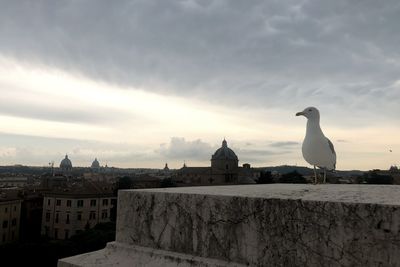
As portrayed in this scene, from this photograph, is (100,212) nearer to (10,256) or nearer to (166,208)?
(10,256)

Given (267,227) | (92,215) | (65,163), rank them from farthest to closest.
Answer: (65,163) < (92,215) < (267,227)

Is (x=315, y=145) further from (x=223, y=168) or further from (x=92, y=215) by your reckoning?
(x=223, y=168)

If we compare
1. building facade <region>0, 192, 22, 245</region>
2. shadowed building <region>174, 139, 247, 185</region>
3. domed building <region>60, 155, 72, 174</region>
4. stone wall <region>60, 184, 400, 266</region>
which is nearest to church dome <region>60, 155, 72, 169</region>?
domed building <region>60, 155, 72, 174</region>

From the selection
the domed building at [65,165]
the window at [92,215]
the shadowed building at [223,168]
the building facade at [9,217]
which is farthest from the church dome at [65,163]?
the building facade at [9,217]

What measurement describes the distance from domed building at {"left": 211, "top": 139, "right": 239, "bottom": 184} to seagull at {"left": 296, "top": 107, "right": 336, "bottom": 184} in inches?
3539

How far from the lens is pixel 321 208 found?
223 cm

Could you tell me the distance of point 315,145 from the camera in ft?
15.1

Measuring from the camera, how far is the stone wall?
81.3 inches

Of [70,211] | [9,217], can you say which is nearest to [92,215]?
[70,211]

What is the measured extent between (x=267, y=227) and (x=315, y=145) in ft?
8.10

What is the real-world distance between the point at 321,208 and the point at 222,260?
81cm

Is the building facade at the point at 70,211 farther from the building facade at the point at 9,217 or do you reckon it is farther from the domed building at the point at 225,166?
the domed building at the point at 225,166

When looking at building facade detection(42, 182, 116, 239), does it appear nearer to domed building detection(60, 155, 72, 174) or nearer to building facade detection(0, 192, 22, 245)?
building facade detection(0, 192, 22, 245)

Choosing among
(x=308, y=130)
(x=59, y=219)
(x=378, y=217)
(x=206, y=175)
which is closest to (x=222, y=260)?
(x=378, y=217)
